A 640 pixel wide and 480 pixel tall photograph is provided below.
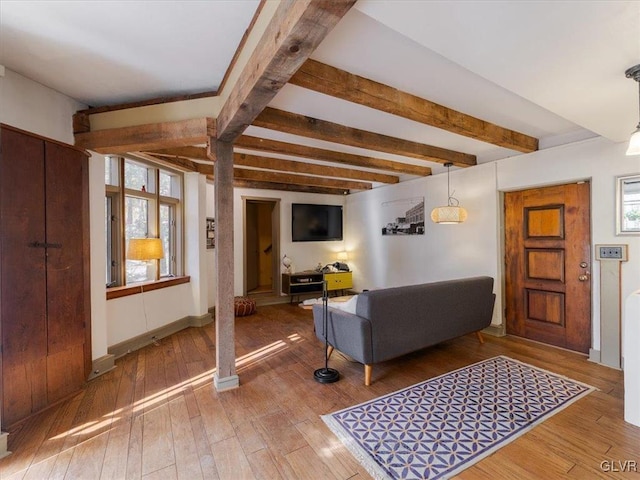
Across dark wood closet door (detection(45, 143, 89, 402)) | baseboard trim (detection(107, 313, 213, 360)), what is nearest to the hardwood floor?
baseboard trim (detection(107, 313, 213, 360))

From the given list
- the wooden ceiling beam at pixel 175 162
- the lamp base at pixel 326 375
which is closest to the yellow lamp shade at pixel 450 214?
the lamp base at pixel 326 375

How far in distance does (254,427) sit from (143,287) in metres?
2.51

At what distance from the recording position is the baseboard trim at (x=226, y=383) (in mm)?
2648

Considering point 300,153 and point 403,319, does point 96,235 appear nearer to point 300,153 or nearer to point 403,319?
point 300,153

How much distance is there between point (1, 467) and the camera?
1808 mm

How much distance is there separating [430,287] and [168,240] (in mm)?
3805

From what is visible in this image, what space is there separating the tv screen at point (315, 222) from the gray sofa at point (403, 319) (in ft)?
10.5

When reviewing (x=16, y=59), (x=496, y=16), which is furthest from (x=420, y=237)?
(x=16, y=59)

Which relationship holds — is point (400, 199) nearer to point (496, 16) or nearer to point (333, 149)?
point (333, 149)

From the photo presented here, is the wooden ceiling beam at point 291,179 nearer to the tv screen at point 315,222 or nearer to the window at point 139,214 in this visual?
the tv screen at point 315,222

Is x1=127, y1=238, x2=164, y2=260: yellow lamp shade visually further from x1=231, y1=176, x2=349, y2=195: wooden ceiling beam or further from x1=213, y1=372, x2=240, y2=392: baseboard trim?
x1=231, y1=176, x2=349, y2=195: wooden ceiling beam

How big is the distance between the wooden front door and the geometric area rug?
103 centimetres

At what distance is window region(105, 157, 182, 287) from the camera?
359 centimetres

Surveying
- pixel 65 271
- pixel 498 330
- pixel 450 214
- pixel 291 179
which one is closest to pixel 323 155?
pixel 291 179
